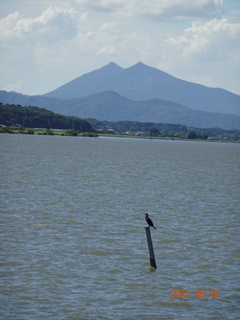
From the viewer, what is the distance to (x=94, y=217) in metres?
37.2

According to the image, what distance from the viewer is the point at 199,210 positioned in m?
42.8

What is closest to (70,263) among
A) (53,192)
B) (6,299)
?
(6,299)

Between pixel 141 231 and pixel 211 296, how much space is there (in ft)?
37.7

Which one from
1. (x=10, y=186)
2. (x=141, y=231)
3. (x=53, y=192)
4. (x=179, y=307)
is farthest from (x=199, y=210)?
(x=179, y=307)

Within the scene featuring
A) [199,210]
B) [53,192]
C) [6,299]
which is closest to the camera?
[6,299]

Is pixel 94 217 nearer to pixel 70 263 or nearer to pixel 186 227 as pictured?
pixel 186 227

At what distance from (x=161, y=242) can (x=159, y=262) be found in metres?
4.05

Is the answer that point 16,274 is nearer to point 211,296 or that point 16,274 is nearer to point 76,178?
point 211,296

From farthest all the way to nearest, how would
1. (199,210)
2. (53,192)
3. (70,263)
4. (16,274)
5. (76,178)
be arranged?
(76,178) → (53,192) → (199,210) → (70,263) → (16,274)

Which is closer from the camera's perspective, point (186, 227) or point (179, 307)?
point (179, 307)
